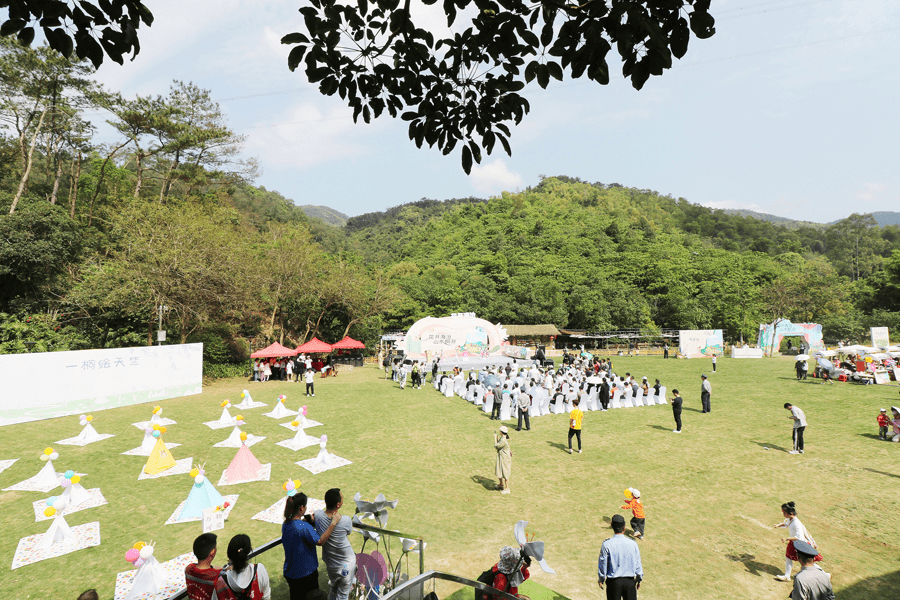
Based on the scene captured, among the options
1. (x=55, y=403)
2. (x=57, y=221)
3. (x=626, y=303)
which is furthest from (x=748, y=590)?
(x=626, y=303)

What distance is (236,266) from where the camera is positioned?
850 inches

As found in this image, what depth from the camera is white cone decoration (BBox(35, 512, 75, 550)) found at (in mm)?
5805

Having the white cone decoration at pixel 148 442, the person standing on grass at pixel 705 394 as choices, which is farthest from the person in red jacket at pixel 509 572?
the person standing on grass at pixel 705 394

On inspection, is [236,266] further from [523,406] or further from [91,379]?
[523,406]

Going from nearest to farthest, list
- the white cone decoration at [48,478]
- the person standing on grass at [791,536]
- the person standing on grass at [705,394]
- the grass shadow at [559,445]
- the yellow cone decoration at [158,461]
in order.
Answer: the person standing on grass at [791,536], the white cone decoration at [48,478], the yellow cone decoration at [158,461], the grass shadow at [559,445], the person standing on grass at [705,394]

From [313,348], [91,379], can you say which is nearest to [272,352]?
[313,348]

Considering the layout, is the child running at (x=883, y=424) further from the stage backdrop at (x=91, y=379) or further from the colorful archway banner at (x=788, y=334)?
the colorful archway banner at (x=788, y=334)

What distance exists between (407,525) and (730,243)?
97.0m

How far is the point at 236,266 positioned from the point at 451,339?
1307cm

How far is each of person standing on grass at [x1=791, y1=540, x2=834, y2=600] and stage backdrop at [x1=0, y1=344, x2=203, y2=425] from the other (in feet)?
59.0

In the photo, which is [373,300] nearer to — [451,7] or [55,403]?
[55,403]

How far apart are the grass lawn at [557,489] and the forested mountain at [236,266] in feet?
27.6

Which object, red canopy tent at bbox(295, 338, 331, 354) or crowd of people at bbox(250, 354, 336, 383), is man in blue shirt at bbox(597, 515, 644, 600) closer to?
crowd of people at bbox(250, 354, 336, 383)

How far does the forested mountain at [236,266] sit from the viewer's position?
1981 cm
